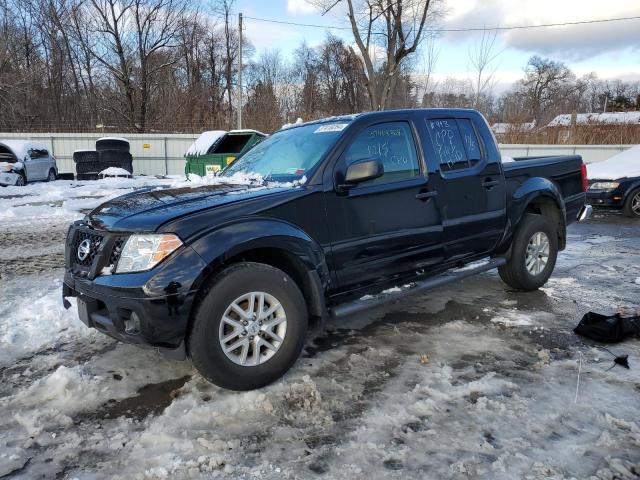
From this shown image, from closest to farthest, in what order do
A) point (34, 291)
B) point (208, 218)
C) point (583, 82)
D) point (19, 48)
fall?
1. point (208, 218)
2. point (34, 291)
3. point (19, 48)
4. point (583, 82)

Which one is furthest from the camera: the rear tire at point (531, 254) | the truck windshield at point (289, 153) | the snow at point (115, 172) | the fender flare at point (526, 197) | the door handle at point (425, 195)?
the snow at point (115, 172)

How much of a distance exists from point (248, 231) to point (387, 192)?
1.28m

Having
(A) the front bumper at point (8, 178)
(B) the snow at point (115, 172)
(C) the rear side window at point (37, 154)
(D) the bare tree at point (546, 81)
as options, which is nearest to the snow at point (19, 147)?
(C) the rear side window at point (37, 154)

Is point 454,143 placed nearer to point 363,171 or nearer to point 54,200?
point 363,171

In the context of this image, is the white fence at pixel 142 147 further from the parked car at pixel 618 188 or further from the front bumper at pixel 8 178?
the parked car at pixel 618 188

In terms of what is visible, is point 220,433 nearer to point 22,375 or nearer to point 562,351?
point 22,375

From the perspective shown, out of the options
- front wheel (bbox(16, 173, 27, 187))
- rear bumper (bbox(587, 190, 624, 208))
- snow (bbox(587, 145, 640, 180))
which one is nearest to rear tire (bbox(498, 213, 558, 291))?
rear bumper (bbox(587, 190, 624, 208))

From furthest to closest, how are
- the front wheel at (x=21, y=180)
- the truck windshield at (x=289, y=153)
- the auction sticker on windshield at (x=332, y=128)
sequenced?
the front wheel at (x=21, y=180)
the auction sticker on windshield at (x=332, y=128)
the truck windshield at (x=289, y=153)

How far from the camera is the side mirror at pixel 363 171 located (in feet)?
11.3

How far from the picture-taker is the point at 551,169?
5430 mm

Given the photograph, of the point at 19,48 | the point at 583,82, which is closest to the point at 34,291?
the point at 19,48

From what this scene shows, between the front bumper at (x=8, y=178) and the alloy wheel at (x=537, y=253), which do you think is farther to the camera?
the front bumper at (x=8, y=178)

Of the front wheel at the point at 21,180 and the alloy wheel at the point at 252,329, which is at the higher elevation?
the front wheel at the point at 21,180

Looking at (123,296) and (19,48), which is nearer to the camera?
(123,296)
